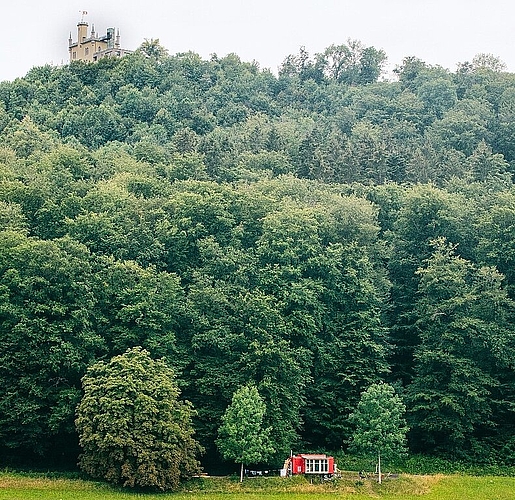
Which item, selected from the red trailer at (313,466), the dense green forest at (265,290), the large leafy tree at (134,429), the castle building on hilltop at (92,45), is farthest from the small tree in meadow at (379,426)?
the castle building on hilltop at (92,45)

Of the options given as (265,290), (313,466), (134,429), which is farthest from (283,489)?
(265,290)

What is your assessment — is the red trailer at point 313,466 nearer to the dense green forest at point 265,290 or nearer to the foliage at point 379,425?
the dense green forest at point 265,290

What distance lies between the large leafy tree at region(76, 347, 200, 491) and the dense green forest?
285 centimetres

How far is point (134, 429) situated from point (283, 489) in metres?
8.64

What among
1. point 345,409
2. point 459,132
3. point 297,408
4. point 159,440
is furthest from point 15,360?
point 459,132

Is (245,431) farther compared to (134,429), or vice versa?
(245,431)

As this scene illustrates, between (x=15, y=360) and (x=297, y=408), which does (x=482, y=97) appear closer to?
(x=297, y=408)

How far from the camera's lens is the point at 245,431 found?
45.4 metres

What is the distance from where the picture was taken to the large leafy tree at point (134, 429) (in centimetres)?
4281

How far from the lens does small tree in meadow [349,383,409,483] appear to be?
46844 mm

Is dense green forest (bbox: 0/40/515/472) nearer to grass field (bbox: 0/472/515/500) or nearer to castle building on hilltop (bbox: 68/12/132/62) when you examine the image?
grass field (bbox: 0/472/515/500)

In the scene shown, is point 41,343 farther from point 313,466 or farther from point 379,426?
point 379,426

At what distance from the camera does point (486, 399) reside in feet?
173

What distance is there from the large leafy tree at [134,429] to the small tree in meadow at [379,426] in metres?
9.35
